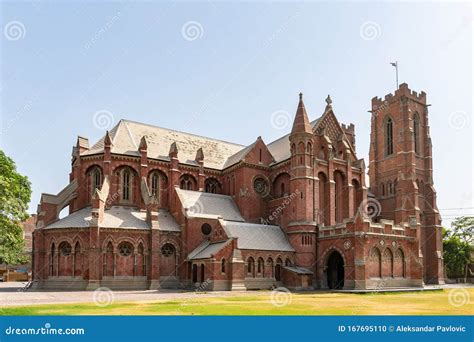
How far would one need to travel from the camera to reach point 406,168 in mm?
70000

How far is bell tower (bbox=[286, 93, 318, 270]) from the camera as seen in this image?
5219 centimetres

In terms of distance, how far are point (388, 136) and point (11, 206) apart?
5628 cm

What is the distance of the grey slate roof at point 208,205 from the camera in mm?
54656

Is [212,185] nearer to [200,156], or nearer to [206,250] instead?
[200,156]

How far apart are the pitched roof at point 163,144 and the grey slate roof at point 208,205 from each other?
5.53 meters

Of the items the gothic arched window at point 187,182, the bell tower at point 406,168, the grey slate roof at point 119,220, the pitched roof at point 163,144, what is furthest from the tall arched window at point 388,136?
the grey slate roof at point 119,220

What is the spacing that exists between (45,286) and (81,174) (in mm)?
13845

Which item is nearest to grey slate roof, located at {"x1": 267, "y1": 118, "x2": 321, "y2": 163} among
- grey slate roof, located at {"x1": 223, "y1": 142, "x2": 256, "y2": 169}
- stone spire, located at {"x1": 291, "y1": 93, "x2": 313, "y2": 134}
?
stone spire, located at {"x1": 291, "y1": 93, "x2": 313, "y2": 134}

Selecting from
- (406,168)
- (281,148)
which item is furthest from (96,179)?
(406,168)

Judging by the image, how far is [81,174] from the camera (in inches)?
2195

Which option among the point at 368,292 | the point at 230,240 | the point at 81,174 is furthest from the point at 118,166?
the point at 368,292

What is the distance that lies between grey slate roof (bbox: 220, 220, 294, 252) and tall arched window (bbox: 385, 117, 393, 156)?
2925cm

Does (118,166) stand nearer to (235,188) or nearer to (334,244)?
(235,188)

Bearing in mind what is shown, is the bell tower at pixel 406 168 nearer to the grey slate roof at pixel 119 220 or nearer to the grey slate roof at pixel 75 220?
the grey slate roof at pixel 119 220
